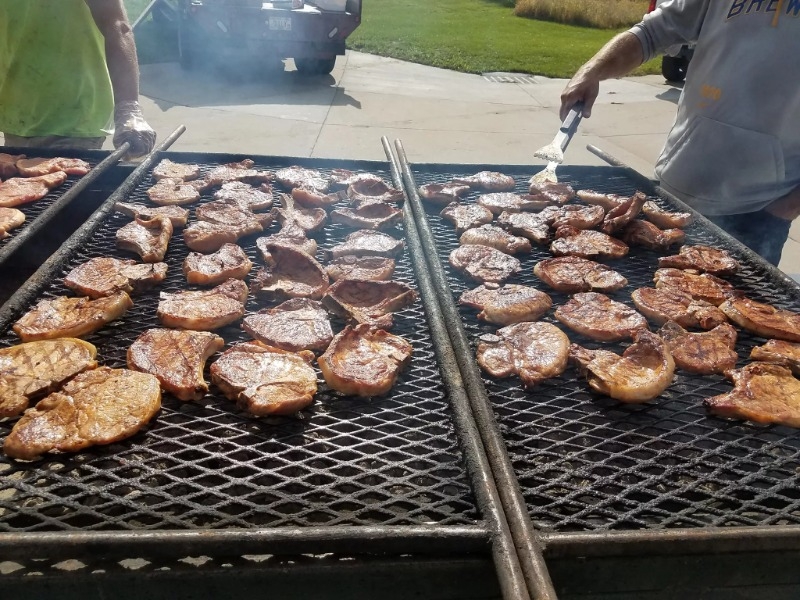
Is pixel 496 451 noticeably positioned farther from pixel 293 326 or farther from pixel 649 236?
pixel 649 236

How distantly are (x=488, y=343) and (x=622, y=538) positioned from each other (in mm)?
1044

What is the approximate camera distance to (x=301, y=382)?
211cm

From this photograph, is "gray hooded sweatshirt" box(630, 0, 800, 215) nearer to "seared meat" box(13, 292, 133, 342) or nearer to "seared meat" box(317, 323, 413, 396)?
"seared meat" box(317, 323, 413, 396)

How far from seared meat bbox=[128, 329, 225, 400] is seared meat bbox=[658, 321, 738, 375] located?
6.17 ft

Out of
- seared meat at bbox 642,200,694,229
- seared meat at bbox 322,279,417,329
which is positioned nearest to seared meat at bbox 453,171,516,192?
seared meat at bbox 642,200,694,229

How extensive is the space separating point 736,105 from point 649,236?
3.27 ft

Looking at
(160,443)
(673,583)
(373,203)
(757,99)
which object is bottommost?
(673,583)

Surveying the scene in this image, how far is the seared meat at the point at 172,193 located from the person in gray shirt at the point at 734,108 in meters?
2.58

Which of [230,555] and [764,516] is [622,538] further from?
[230,555]

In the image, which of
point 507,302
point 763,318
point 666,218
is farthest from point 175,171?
point 763,318

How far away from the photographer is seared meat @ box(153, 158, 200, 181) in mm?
3824

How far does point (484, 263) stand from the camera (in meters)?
3.05

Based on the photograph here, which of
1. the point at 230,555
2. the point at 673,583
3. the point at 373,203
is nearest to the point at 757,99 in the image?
the point at 373,203

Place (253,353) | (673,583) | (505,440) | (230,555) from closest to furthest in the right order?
1. (230,555)
2. (673,583)
3. (505,440)
4. (253,353)
